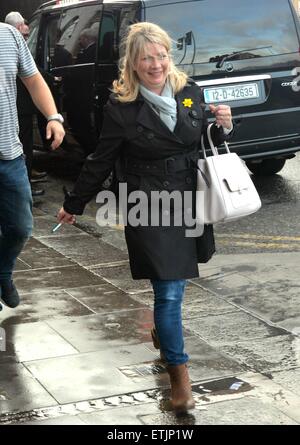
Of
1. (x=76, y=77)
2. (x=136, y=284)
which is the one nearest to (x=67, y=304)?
(x=136, y=284)

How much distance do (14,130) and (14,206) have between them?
1.38 feet

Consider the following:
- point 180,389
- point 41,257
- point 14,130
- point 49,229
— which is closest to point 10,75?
point 14,130

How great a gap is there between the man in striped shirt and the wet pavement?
65cm

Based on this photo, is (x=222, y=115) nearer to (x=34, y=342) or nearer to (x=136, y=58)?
(x=136, y=58)

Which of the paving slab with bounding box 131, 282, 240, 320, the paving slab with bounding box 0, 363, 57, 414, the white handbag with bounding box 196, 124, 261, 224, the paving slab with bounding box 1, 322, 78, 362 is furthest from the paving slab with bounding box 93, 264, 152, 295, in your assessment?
the white handbag with bounding box 196, 124, 261, 224

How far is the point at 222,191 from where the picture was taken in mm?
3963

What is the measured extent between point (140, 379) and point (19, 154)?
1.36 meters

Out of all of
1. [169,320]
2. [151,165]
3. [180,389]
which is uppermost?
[151,165]

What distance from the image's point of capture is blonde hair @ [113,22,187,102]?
156 inches

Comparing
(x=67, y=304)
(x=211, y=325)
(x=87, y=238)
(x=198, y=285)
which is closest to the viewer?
(x=211, y=325)

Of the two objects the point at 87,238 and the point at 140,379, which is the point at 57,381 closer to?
the point at 140,379

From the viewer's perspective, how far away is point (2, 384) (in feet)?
13.8

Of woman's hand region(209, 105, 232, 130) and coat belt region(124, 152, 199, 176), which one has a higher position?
woman's hand region(209, 105, 232, 130)

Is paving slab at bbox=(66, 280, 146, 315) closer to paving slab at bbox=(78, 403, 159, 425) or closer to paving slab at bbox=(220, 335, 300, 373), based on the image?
paving slab at bbox=(220, 335, 300, 373)
